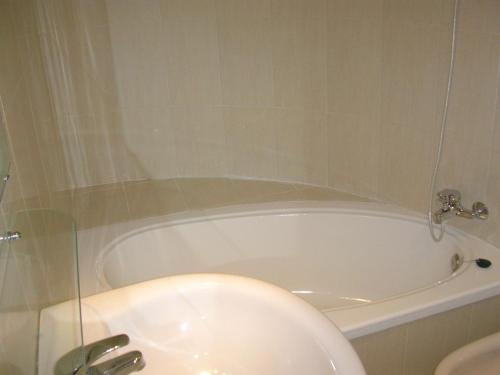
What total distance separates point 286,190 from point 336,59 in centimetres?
67

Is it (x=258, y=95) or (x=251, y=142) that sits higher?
(x=258, y=95)

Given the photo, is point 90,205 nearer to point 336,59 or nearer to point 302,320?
point 336,59

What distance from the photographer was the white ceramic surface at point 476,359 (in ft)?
5.23

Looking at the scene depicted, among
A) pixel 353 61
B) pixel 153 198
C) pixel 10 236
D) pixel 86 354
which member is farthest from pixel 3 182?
pixel 353 61

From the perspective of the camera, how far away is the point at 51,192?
6.15 ft

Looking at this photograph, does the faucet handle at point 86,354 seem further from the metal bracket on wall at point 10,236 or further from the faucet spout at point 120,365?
the metal bracket on wall at point 10,236

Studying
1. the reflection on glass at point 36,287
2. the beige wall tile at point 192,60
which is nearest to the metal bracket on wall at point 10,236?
the reflection on glass at point 36,287

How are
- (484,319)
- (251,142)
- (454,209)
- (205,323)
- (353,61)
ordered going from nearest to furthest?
(205,323)
(484,319)
(454,209)
(353,61)
(251,142)

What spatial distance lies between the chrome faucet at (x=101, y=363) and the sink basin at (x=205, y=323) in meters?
0.06

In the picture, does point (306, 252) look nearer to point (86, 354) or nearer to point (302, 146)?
point (302, 146)

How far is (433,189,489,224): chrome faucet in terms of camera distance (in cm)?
194

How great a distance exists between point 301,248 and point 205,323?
1.33 m

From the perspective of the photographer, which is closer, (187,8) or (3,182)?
(3,182)

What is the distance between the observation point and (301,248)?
2.37 m
